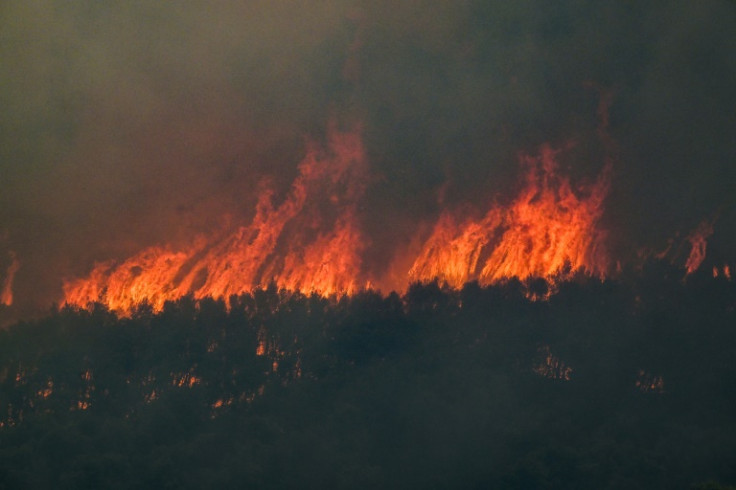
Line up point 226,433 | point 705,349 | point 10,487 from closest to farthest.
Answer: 1. point 10,487
2. point 226,433
3. point 705,349

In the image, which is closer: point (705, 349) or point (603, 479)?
point (603, 479)

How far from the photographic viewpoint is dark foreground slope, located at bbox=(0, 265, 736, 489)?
17.8m

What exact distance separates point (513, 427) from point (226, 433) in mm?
5614

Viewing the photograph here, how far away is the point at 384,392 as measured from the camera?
1894 cm

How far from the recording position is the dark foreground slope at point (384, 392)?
58.2 feet

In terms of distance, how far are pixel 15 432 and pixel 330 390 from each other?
606 centimetres

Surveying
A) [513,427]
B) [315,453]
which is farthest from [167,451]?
[513,427]

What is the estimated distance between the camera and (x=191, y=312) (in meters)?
19.0

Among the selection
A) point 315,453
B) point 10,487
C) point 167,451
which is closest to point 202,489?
point 167,451

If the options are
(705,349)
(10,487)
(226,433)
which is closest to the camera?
(10,487)

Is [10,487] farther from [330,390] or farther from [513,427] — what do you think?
[513,427]

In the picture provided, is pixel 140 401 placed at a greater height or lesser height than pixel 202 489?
greater

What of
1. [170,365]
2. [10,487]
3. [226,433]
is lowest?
[10,487]

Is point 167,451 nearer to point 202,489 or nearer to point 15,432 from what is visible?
point 202,489
